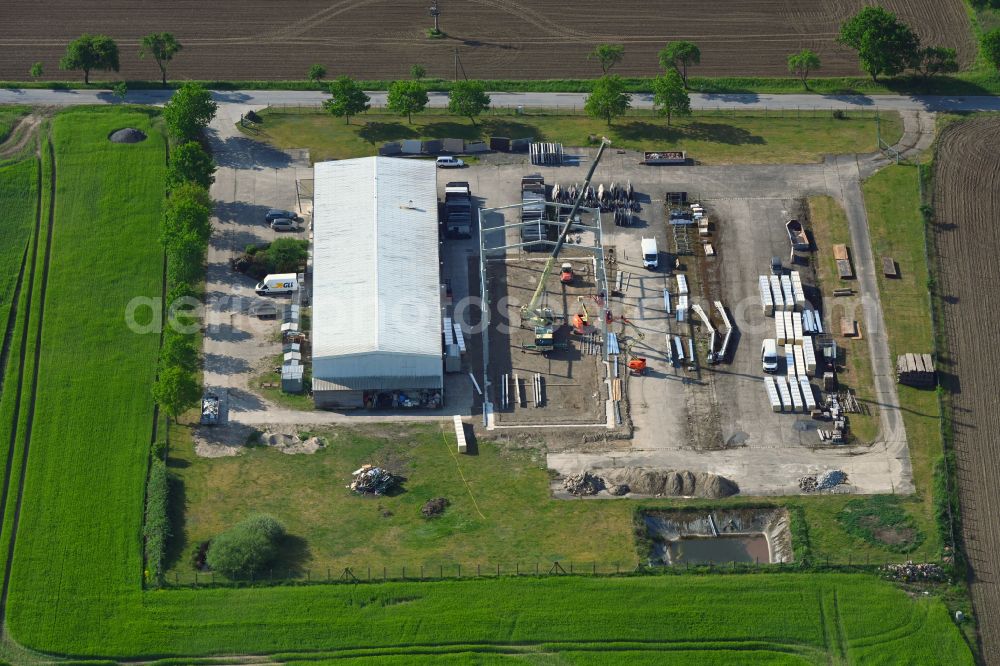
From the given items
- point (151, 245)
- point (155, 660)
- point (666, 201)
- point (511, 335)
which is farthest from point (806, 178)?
point (155, 660)

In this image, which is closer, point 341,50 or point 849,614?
point 849,614

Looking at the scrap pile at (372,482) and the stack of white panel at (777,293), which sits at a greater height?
the stack of white panel at (777,293)

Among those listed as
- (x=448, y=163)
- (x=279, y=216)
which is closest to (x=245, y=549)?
(x=279, y=216)

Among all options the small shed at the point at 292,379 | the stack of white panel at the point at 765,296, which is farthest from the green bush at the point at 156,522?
the stack of white panel at the point at 765,296

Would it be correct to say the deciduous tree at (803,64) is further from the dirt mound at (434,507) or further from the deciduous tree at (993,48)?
the dirt mound at (434,507)

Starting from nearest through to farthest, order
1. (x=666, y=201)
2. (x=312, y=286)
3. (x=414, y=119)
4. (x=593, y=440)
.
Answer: (x=593, y=440) < (x=312, y=286) < (x=666, y=201) < (x=414, y=119)

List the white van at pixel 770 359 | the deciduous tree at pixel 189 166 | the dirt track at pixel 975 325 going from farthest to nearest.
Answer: the deciduous tree at pixel 189 166
the white van at pixel 770 359
the dirt track at pixel 975 325

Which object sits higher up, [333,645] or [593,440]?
[593,440]

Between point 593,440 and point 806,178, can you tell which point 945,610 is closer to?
point 593,440
